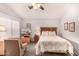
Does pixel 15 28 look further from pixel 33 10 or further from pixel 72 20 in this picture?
pixel 72 20

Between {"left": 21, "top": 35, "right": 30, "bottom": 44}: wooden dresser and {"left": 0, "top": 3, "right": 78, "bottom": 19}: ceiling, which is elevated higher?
{"left": 0, "top": 3, "right": 78, "bottom": 19}: ceiling

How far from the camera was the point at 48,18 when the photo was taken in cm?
174

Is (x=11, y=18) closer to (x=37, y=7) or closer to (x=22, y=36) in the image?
(x=22, y=36)

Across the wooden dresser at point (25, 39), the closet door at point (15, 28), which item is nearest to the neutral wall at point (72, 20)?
the wooden dresser at point (25, 39)

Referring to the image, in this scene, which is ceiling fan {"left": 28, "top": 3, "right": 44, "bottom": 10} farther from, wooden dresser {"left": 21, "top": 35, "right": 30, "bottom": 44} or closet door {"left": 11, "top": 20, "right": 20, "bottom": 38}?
wooden dresser {"left": 21, "top": 35, "right": 30, "bottom": 44}

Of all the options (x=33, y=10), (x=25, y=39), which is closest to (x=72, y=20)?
(x=33, y=10)

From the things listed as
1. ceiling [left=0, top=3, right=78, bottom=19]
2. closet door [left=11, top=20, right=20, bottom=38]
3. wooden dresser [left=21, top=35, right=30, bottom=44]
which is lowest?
wooden dresser [left=21, top=35, right=30, bottom=44]

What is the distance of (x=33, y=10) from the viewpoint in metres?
1.66

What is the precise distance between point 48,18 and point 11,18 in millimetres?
634

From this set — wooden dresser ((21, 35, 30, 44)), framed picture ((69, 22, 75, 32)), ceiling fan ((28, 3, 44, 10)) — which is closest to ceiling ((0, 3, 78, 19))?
ceiling fan ((28, 3, 44, 10))

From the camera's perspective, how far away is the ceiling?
61.1 inches

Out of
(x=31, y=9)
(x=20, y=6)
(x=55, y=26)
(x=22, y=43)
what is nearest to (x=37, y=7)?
(x=31, y=9)

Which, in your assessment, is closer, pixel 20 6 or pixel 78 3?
pixel 78 3

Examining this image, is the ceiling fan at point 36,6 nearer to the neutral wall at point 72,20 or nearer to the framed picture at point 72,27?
the neutral wall at point 72,20
